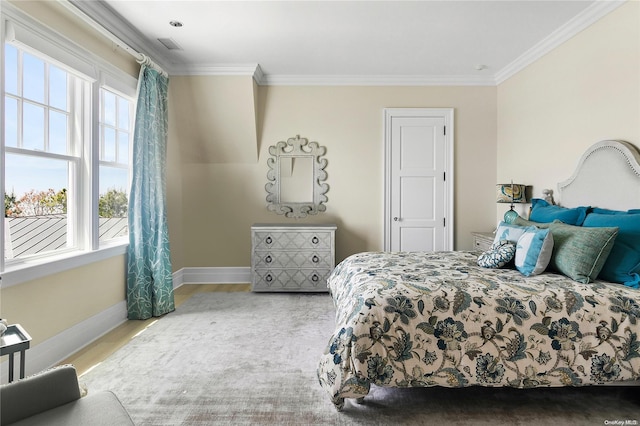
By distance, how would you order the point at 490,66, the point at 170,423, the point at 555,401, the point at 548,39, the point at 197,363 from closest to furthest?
the point at 170,423 → the point at 555,401 → the point at 197,363 → the point at 548,39 → the point at 490,66

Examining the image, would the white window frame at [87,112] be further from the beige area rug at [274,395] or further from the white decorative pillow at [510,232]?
the white decorative pillow at [510,232]

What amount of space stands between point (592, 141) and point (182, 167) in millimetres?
4454

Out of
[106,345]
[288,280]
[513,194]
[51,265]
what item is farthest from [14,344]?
[513,194]

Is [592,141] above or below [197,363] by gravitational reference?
above

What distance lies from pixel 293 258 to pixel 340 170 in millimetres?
1320

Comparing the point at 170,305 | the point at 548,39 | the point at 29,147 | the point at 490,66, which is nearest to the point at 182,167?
the point at 170,305

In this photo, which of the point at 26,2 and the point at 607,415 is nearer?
the point at 607,415

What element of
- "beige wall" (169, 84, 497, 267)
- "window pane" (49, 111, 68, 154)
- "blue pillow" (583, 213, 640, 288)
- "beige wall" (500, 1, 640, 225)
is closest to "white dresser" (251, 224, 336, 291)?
"beige wall" (169, 84, 497, 267)

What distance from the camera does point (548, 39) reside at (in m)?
3.40

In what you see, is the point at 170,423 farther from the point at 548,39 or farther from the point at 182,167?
the point at 548,39

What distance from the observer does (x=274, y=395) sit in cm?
203

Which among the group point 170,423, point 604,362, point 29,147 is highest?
point 29,147

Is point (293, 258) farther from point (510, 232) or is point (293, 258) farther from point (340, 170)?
point (510, 232)

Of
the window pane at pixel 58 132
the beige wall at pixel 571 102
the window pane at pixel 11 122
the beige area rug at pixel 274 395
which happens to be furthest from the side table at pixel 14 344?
the beige wall at pixel 571 102
